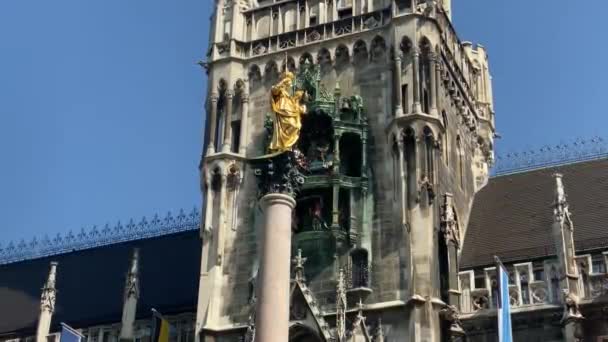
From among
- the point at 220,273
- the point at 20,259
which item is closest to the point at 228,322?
the point at 220,273

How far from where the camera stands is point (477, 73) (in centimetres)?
4556

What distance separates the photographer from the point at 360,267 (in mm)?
34344

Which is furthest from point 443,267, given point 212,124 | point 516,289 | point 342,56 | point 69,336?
point 69,336

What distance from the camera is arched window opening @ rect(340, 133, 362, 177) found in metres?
36.2

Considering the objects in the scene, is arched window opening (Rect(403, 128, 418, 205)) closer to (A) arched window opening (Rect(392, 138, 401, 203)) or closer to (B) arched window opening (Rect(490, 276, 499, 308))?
(A) arched window opening (Rect(392, 138, 401, 203))

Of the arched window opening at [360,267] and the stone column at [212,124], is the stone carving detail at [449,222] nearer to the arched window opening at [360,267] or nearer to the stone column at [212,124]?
the arched window opening at [360,267]

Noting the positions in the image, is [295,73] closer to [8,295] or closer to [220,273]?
[220,273]

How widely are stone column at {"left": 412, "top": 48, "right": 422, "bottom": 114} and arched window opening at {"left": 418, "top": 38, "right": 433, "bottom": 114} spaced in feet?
0.56

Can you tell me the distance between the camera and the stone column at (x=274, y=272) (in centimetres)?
2559

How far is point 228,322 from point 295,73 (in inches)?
373

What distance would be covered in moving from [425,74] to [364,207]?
5.37 metres

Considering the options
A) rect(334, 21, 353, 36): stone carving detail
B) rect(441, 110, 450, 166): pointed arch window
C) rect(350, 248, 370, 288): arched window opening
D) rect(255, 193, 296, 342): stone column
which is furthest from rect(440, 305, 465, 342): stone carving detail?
rect(334, 21, 353, 36): stone carving detail

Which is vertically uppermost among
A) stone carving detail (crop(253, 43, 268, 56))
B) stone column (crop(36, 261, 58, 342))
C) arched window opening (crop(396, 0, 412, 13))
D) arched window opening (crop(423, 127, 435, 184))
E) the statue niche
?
arched window opening (crop(396, 0, 412, 13))

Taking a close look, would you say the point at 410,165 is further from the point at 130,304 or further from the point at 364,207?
the point at 130,304
